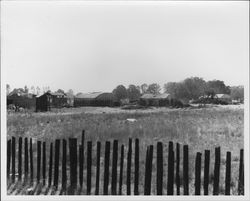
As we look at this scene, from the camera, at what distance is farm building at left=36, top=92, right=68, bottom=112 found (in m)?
4.59

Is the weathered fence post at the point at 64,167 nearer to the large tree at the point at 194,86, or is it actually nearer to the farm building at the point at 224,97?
the large tree at the point at 194,86

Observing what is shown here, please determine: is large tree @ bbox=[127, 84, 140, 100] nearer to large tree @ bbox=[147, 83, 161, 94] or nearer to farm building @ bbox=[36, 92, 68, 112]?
large tree @ bbox=[147, 83, 161, 94]

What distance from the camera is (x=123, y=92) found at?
4.52m

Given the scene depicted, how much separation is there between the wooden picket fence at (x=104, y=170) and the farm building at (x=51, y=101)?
45 cm

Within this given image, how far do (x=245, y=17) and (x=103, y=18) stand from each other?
1826 mm

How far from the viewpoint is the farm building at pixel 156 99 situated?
445 centimetres

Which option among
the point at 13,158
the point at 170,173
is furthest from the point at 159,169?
the point at 13,158

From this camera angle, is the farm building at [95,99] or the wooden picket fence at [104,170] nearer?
the wooden picket fence at [104,170]

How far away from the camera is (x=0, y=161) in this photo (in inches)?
182

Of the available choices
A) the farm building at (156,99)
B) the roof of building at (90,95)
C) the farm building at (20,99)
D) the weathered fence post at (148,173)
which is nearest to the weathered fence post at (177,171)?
the weathered fence post at (148,173)

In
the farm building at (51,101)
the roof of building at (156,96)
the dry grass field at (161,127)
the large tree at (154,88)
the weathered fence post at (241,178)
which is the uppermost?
the large tree at (154,88)

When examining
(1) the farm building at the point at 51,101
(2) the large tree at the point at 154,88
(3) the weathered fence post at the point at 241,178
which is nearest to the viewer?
(3) the weathered fence post at the point at 241,178

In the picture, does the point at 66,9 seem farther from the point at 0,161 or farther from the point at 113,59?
the point at 0,161

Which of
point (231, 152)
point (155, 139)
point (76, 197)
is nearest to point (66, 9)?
point (155, 139)
